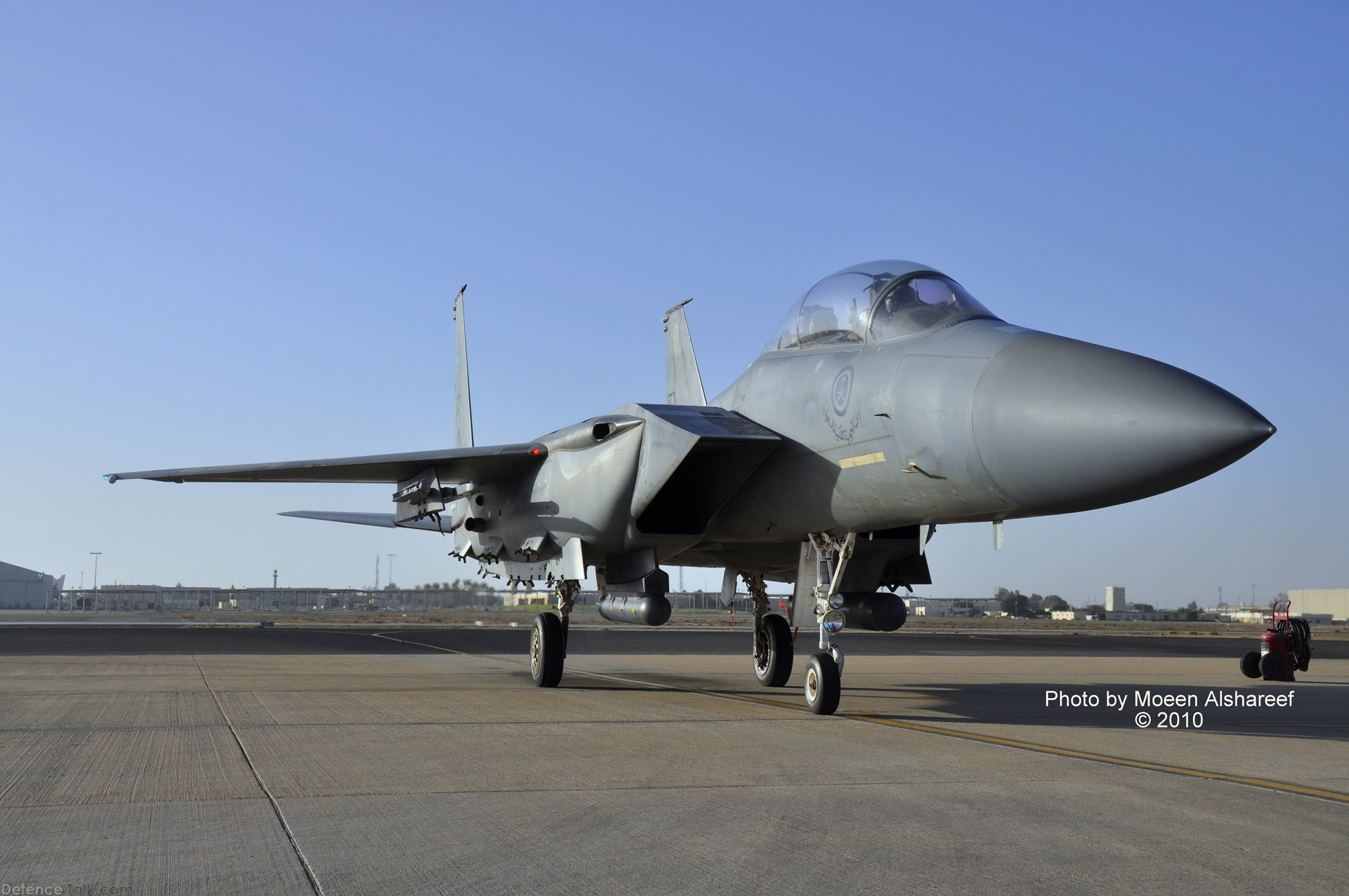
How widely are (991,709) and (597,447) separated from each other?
4455 millimetres

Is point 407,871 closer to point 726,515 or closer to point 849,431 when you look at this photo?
point 849,431

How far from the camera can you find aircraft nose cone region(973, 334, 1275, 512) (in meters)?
5.43

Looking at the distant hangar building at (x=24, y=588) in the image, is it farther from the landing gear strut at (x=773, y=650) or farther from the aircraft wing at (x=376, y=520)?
the landing gear strut at (x=773, y=650)

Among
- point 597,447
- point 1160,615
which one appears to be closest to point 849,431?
point 597,447

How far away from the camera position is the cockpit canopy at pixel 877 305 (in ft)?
24.5

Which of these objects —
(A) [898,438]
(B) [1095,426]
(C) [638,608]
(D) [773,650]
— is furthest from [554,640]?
(B) [1095,426]

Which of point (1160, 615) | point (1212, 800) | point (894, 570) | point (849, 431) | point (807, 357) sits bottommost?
point (1160, 615)

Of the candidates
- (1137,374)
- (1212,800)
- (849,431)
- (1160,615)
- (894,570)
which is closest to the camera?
(1212,800)

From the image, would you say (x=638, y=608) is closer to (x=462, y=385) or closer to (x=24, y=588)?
(x=462, y=385)

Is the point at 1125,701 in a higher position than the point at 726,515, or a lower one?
lower

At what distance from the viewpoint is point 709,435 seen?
8242 mm

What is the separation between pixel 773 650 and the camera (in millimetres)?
Answer: 11609

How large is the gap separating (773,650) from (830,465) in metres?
4.29

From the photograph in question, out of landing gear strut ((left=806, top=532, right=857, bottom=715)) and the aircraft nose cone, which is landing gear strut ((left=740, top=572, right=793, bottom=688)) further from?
the aircraft nose cone
